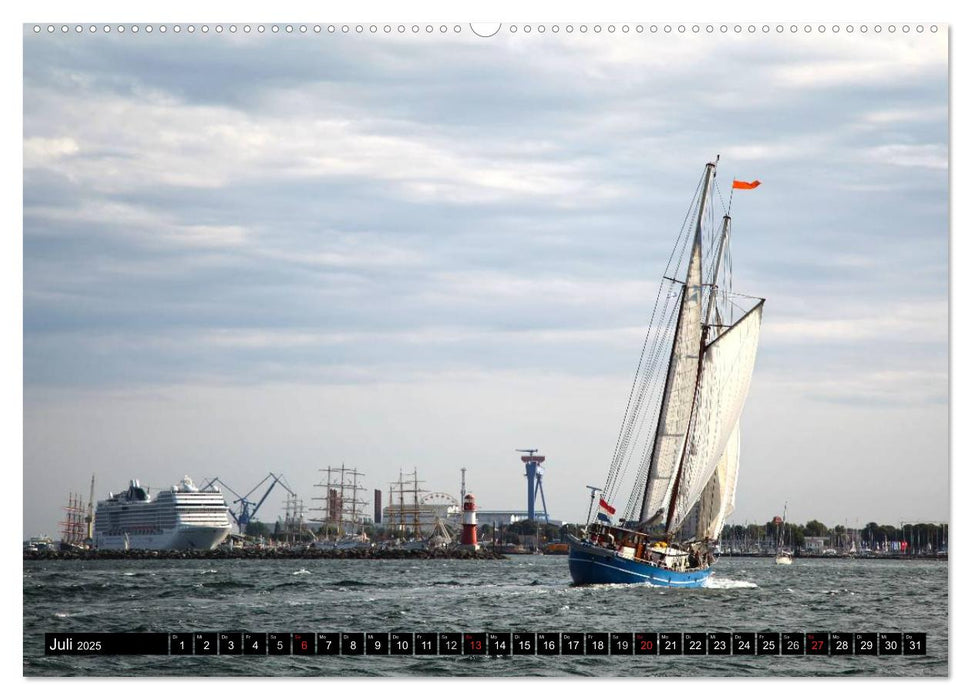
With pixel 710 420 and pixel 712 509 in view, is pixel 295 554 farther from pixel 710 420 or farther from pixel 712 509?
pixel 710 420

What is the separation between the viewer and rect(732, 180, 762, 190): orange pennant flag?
14047mm

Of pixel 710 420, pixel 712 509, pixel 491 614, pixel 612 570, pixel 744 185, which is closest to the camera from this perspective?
pixel 744 185

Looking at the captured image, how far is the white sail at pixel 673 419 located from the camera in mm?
30359

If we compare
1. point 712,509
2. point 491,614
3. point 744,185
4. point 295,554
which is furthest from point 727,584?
point 295,554

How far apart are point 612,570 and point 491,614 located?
803cm

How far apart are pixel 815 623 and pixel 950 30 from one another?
1099 centimetres

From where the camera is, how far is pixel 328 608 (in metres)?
24.8

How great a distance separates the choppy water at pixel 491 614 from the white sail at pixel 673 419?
104 inches

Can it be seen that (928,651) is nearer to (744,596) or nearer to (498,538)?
(744,596)

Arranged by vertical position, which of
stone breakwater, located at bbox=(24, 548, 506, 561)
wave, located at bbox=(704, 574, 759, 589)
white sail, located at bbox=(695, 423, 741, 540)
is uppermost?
white sail, located at bbox=(695, 423, 741, 540)

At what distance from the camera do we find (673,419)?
101 ft

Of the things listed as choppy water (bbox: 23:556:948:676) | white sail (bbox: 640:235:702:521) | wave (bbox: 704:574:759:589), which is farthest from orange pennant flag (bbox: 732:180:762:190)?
wave (bbox: 704:574:759:589)

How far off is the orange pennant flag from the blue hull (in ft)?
54.4

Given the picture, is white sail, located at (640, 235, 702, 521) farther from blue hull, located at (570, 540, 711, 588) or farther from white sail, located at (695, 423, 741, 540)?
blue hull, located at (570, 540, 711, 588)
